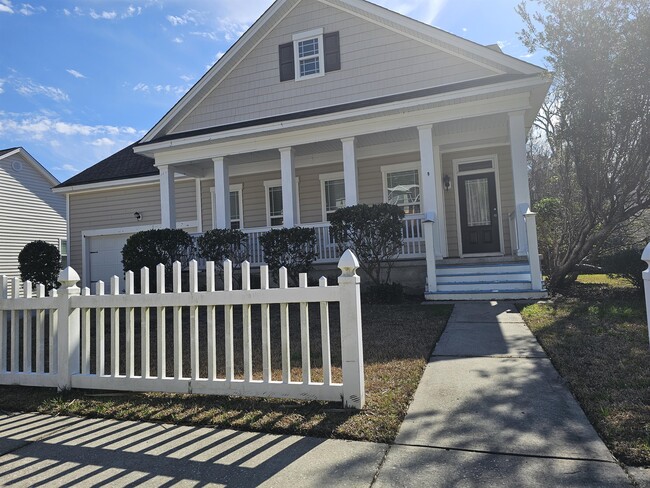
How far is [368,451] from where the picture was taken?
2418 millimetres

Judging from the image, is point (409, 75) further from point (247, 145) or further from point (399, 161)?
point (247, 145)

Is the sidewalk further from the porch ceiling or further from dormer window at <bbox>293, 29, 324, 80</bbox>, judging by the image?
dormer window at <bbox>293, 29, 324, 80</bbox>

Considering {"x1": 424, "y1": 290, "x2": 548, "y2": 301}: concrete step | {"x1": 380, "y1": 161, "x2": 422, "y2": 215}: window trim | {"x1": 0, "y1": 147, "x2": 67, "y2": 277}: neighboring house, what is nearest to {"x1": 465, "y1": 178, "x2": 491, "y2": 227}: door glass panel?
{"x1": 380, "y1": 161, "x2": 422, "y2": 215}: window trim

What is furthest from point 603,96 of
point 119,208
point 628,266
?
point 119,208

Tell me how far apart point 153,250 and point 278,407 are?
24.0 feet

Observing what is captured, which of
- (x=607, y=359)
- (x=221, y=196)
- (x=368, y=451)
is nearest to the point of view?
(x=368, y=451)

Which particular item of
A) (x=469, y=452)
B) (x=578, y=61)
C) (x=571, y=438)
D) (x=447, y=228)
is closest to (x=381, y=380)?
(x=469, y=452)

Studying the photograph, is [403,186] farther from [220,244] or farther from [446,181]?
[220,244]

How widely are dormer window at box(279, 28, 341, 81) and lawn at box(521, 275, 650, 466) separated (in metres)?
7.73

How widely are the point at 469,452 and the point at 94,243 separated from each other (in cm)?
1596

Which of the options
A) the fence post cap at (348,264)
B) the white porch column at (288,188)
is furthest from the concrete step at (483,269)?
the fence post cap at (348,264)

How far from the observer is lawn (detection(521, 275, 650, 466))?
248cm

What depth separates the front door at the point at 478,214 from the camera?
1059 centimetres

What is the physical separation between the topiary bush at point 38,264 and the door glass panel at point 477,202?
490 inches
